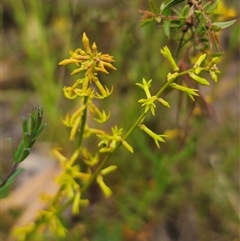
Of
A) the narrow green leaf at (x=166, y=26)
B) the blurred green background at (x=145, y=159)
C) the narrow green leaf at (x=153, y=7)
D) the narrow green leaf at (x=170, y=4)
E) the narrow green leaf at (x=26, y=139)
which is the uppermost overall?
the narrow green leaf at (x=170, y=4)

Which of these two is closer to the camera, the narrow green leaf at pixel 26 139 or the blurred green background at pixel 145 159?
the narrow green leaf at pixel 26 139

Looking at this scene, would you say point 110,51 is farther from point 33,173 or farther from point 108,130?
point 33,173

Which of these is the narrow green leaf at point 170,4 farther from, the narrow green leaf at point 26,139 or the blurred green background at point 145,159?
→ the blurred green background at point 145,159

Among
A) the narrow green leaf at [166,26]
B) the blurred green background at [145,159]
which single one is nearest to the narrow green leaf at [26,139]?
the narrow green leaf at [166,26]

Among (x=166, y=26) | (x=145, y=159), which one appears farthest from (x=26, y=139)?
(x=145, y=159)

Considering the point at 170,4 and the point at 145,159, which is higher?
the point at 170,4

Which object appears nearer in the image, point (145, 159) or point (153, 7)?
point (153, 7)

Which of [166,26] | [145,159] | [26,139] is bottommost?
[145,159]

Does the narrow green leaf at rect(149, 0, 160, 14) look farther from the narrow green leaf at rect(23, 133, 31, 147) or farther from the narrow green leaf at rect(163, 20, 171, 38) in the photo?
the narrow green leaf at rect(23, 133, 31, 147)

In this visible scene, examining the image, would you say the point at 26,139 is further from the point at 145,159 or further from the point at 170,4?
the point at 145,159

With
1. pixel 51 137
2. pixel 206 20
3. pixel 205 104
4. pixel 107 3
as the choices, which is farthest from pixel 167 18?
pixel 107 3

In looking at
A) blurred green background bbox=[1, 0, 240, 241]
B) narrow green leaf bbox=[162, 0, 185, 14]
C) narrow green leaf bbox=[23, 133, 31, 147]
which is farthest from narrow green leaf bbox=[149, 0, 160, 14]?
blurred green background bbox=[1, 0, 240, 241]
